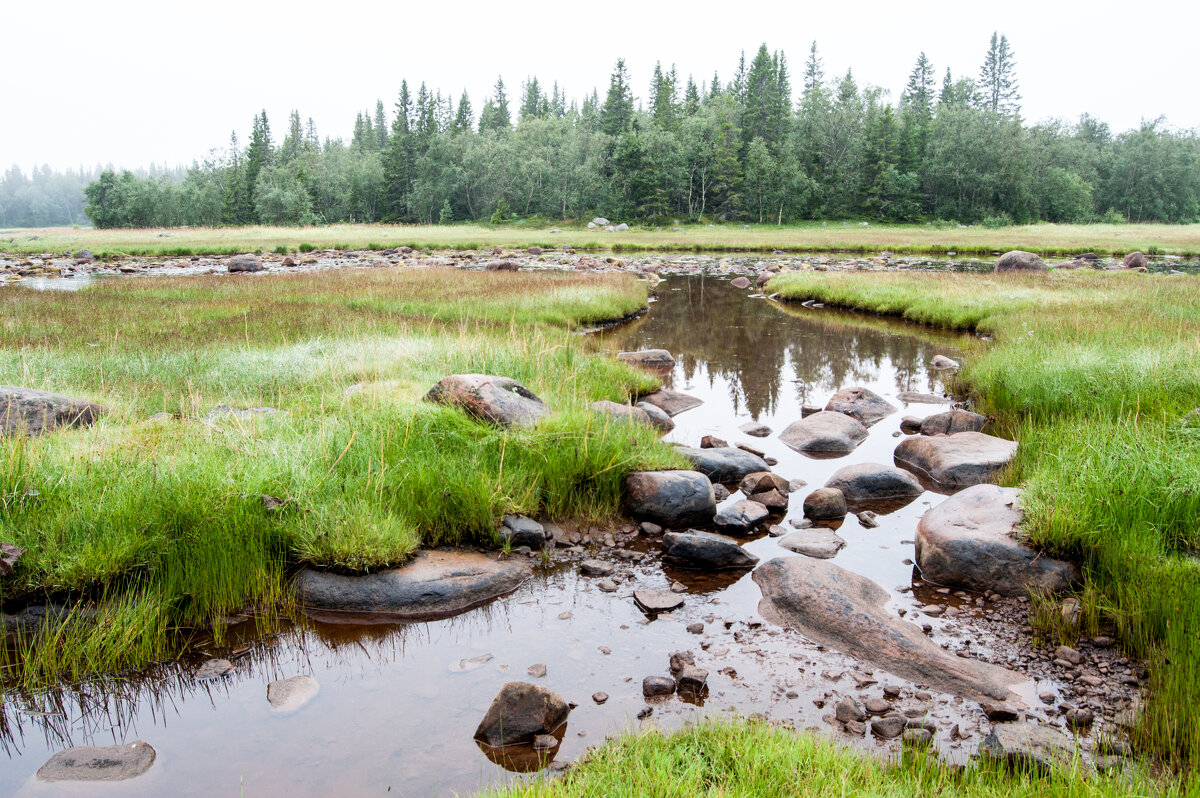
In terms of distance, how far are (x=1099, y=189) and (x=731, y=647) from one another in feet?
389

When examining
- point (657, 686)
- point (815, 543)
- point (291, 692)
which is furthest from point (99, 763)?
point (815, 543)

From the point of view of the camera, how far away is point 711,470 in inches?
356

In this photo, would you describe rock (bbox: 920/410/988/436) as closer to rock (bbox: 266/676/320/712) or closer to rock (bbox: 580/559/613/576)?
rock (bbox: 580/559/613/576)

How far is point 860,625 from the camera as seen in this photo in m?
5.29

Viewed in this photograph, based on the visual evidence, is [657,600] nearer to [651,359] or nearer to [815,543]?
[815,543]

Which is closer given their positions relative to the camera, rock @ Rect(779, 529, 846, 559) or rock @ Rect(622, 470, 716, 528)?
rock @ Rect(779, 529, 846, 559)

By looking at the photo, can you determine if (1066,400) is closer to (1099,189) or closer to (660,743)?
(660,743)

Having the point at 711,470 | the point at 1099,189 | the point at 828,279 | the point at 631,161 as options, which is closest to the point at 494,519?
the point at 711,470

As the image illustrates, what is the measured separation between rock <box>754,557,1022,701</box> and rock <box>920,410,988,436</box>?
5.48 meters

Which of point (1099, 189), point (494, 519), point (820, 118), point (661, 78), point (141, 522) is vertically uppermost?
point (661, 78)

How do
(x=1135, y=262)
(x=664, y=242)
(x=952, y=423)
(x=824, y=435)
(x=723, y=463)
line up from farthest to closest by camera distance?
1. (x=664, y=242)
2. (x=1135, y=262)
3. (x=952, y=423)
4. (x=824, y=435)
5. (x=723, y=463)

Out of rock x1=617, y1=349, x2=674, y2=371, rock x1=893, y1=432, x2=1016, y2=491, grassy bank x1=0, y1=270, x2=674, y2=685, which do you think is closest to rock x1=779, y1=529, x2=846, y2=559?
grassy bank x1=0, y1=270, x2=674, y2=685

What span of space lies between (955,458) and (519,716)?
686 centimetres

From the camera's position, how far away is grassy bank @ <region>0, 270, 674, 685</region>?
5.34 meters
